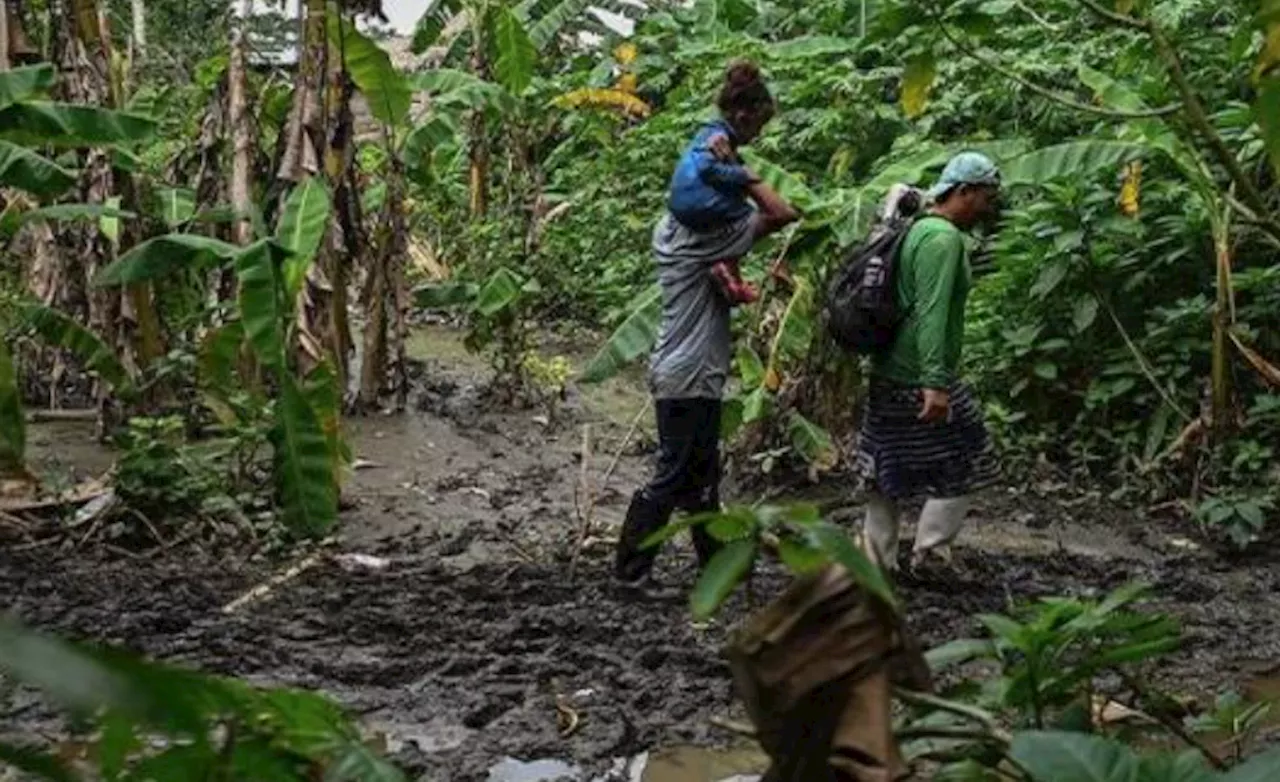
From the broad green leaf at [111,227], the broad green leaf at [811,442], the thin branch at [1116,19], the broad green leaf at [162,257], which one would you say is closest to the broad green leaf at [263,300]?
the broad green leaf at [162,257]

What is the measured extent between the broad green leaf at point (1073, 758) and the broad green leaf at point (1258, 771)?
4.0 inches

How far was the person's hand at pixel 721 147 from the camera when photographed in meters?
5.68

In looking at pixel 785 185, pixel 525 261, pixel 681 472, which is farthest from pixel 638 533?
pixel 525 261

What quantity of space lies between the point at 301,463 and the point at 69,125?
1407mm

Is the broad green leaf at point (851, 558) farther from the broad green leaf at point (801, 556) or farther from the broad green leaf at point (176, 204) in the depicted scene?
the broad green leaf at point (176, 204)

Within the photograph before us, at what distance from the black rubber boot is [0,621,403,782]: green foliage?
13.2 feet

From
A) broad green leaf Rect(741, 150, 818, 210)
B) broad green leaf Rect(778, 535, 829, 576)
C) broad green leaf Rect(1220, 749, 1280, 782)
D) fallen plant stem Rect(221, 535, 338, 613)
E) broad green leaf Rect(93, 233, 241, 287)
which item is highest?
broad green leaf Rect(778, 535, 829, 576)

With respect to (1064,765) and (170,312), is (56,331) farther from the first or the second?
(1064,765)

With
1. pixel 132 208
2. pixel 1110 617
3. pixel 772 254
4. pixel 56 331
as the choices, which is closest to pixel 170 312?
pixel 132 208

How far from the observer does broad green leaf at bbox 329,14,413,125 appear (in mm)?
7422

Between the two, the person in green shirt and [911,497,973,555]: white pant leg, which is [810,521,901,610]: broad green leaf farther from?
[911,497,973,555]: white pant leg

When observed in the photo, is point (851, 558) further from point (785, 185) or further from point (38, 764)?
point (785, 185)

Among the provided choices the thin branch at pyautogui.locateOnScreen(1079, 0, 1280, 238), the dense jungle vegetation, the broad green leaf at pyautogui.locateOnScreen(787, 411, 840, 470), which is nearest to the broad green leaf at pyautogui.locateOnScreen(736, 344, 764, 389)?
the dense jungle vegetation

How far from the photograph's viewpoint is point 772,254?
8219mm
